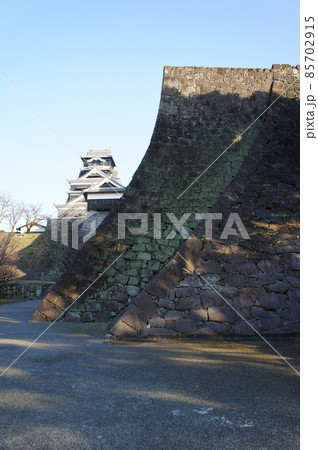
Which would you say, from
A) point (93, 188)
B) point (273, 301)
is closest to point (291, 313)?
point (273, 301)

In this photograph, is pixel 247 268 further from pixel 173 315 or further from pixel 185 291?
pixel 173 315

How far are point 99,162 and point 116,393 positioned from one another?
51.6m

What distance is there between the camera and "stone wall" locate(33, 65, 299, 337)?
22.0ft

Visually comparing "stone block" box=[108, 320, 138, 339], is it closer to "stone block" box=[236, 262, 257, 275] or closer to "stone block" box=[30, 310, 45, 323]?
"stone block" box=[236, 262, 257, 275]

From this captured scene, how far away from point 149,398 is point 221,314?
332cm

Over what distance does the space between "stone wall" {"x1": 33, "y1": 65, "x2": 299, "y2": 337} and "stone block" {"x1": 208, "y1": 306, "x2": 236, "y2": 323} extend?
2 centimetres

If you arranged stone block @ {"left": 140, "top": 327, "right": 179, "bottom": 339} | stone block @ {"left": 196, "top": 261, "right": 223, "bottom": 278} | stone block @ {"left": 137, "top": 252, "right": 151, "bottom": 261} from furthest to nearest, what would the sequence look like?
stone block @ {"left": 137, "top": 252, "right": 151, "bottom": 261} → stone block @ {"left": 196, "top": 261, "right": 223, "bottom": 278} → stone block @ {"left": 140, "top": 327, "right": 179, "bottom": 339}

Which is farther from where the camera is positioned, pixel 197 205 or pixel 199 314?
pixel 197 205

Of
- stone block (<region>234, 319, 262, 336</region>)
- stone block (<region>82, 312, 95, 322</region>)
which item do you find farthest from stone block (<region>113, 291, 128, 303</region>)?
stone block (<region>234, 319, 262, 336</region>)

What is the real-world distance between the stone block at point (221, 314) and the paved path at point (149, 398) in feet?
2.57

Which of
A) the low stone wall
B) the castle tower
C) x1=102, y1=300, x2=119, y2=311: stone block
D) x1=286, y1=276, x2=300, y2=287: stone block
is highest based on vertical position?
the castle tower

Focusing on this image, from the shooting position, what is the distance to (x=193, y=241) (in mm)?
7273

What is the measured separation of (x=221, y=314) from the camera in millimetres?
6602

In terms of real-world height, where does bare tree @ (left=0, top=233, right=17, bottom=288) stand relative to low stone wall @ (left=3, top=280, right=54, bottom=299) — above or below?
above
